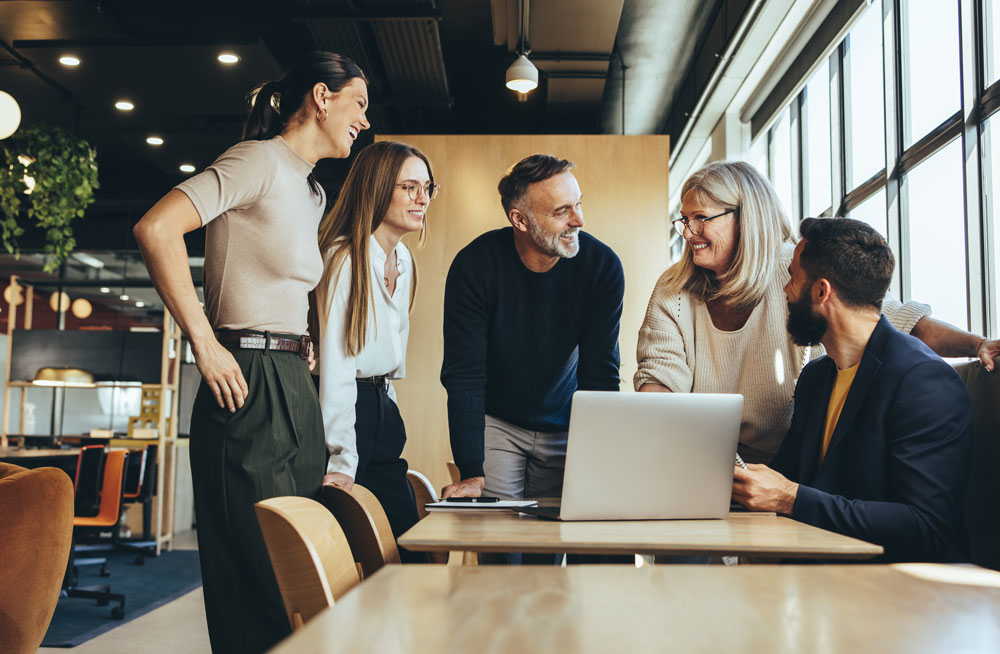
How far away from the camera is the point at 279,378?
1701 millimetres

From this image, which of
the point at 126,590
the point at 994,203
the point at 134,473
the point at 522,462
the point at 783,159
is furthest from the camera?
the point at 134,473

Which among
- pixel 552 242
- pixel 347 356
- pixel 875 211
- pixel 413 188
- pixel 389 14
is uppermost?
pixel 389 14

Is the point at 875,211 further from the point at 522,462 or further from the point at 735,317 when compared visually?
the point at 522,462

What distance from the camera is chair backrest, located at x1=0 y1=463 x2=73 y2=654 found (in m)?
2.18

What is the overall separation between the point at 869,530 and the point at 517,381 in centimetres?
Answer: 106

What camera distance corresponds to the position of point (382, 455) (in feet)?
7.12

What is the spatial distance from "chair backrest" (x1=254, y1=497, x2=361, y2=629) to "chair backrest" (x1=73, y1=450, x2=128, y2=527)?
5.48 m

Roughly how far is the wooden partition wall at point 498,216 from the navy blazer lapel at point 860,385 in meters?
3.98

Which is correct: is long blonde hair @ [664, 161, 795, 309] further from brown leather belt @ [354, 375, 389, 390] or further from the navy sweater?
brown leather belt @ [354, 375, 389, 390]

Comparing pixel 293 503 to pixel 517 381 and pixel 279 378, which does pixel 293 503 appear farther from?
pixel 517 381

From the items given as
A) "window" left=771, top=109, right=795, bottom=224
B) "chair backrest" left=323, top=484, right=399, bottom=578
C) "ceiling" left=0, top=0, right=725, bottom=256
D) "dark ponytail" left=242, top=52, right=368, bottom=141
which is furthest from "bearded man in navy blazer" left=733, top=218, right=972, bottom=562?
"window" left=771, top=109, right=795, bottom=224

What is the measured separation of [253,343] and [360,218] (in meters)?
0.63

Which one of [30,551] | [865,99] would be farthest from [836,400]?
[865,99]

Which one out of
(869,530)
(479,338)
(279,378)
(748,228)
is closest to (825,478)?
(869,530)
